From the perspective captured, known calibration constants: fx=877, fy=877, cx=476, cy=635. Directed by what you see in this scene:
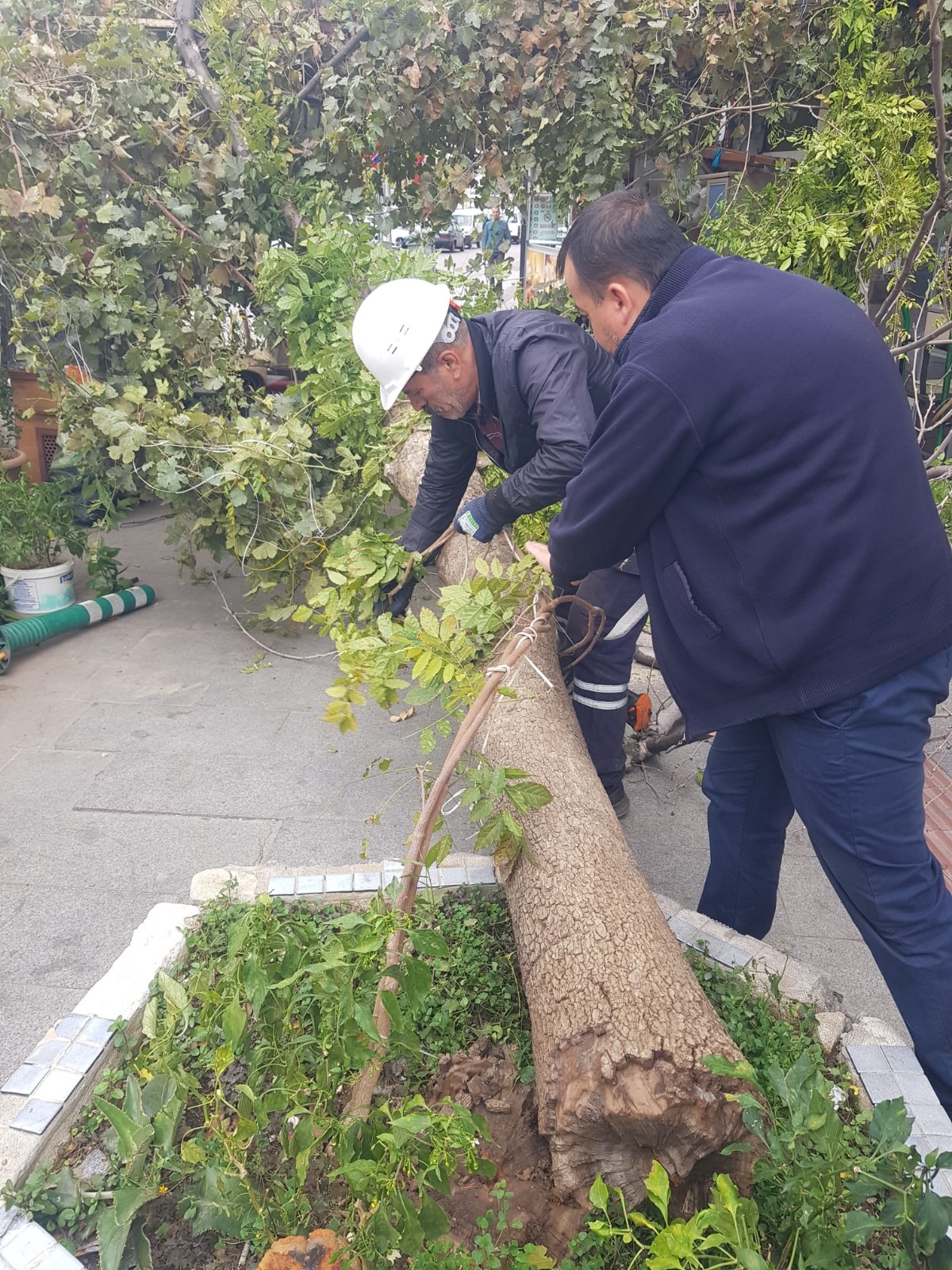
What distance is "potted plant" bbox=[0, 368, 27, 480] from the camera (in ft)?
20.8

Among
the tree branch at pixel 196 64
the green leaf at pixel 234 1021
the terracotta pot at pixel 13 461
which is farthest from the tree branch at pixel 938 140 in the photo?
the terracotta pot at pixel 13 461

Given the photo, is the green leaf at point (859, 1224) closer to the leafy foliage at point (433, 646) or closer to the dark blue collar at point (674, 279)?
the leafy foliage at point (433, 646)

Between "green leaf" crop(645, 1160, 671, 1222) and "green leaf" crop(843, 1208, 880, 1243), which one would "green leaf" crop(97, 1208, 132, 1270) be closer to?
"green leaf" crop(645, 1160, 671, 1222)

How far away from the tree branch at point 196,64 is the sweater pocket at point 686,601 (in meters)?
3.84

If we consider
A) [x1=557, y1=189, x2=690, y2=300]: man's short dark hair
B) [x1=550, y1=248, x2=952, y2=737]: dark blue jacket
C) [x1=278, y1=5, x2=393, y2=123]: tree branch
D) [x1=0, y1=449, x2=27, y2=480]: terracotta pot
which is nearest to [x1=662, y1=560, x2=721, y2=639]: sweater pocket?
[x1=550, y1=248, x2=952, y2=737]: dark blue jacket

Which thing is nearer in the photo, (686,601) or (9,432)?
(686,601)

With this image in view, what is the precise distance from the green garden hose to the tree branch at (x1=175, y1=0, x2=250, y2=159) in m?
2.62

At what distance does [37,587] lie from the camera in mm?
5066

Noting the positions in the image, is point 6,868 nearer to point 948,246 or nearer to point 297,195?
point 297,195

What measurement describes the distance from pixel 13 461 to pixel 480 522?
15.0ft

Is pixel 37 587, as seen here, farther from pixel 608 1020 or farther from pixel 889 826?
pixel 889 826

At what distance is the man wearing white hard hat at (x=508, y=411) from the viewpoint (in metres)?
2.78

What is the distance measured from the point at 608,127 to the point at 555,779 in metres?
3.64

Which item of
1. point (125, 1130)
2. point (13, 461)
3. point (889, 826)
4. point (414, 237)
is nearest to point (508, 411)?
point (889, 826)
